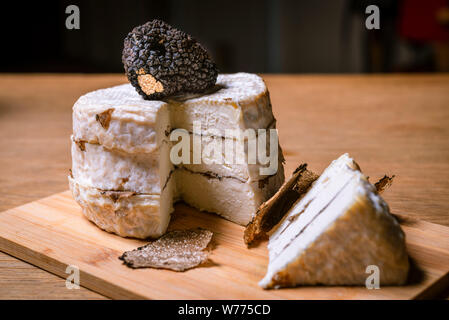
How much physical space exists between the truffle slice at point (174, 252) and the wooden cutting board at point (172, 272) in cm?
3

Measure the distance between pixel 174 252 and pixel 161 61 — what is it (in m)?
0.66

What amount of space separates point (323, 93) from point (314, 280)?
2953 mm

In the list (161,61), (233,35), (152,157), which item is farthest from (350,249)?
(233,35)

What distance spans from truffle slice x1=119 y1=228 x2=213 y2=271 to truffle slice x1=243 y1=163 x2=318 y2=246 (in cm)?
16

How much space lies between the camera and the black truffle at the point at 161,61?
1.84 meters

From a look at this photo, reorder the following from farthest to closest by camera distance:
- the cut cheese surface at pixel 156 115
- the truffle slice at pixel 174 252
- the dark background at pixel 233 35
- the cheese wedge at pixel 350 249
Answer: the dark background at pixel 233 35 → the cut cheese surface at pixel 156 115 → the truffle slice at pixel 174 252 → the cheese wedge at pixel 350 249

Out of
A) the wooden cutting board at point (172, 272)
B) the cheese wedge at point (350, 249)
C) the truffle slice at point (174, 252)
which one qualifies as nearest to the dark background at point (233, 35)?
the wooden cutting board at point (172, 272)

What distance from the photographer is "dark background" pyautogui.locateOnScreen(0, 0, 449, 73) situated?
6680mm

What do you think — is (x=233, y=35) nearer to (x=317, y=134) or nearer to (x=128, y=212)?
(x=317, y=134)

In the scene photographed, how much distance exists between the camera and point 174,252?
1.70 m

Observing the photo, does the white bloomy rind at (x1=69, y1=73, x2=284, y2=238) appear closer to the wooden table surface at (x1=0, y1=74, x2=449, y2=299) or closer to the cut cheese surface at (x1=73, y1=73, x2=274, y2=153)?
the cut cheese surface at (x1=73, y1=73, x2=274, y2=153)

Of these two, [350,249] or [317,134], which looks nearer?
[350,249]

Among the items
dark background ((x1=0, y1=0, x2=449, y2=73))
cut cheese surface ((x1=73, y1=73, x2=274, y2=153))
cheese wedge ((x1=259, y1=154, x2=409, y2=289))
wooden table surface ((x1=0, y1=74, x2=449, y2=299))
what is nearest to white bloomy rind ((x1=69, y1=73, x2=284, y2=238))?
cut cheese surface ((x1=73, y1=73, x2=274, y2=153))

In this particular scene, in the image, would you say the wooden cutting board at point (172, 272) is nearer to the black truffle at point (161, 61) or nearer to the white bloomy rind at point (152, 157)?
the white bloomy rind at point (152, 157)
